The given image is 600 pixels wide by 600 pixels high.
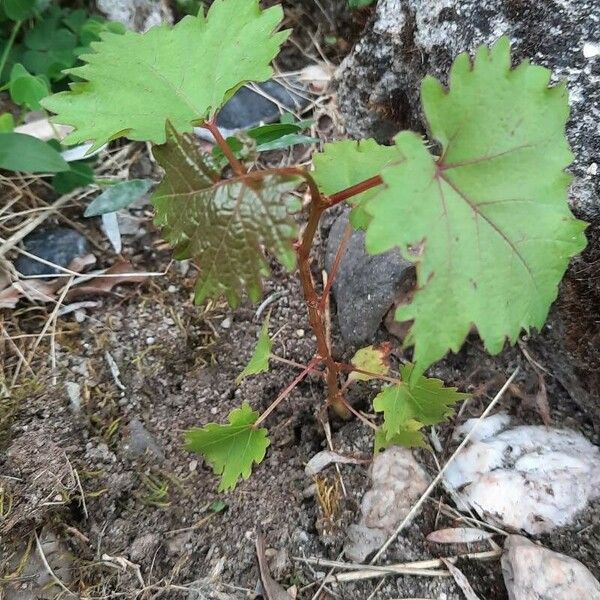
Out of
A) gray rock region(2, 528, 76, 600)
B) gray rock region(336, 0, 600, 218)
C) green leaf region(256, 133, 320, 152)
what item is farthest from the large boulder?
gray rock region(2, 528, 76, 600)

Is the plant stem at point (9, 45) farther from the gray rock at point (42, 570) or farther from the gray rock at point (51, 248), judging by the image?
the gray rock at point (42, 570)

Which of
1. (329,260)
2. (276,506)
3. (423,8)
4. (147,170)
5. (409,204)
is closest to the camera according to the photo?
(409,204)

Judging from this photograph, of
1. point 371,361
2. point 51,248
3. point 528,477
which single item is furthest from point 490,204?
point 51,248

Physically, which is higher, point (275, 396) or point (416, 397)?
point (416, 397)

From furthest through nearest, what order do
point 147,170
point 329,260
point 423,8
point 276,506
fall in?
point 147,170, point 329,260, point 423,8, point 276,506

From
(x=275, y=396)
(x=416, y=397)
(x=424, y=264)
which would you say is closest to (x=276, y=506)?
(x=275, y=396)

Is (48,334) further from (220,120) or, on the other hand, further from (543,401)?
(543,401)

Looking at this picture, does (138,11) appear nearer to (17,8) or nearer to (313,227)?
(17,8)
